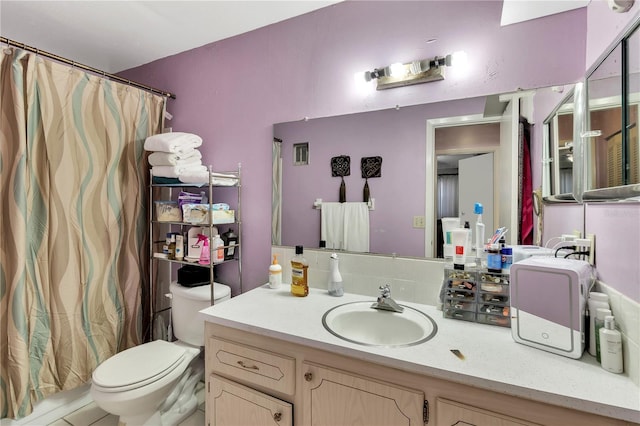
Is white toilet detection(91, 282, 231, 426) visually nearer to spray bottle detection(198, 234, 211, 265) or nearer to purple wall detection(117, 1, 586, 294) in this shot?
spray bottle detection(198, 234, 211, 265)

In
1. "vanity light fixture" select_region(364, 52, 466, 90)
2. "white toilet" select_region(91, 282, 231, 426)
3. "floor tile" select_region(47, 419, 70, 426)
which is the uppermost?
"vanity light fixture" select_region(364, 52, 466, 90)

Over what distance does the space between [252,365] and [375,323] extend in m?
0.54

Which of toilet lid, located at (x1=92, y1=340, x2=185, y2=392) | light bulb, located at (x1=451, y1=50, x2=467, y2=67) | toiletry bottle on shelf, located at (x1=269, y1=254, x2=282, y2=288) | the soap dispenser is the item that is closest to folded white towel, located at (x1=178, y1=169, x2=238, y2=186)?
toiletry bottle on shelf, located at (x1=269, y1=254, x2=282, y2=288)

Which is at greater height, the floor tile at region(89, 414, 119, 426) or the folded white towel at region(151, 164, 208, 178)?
the folded white towel at region(151, 164, 208, 178)

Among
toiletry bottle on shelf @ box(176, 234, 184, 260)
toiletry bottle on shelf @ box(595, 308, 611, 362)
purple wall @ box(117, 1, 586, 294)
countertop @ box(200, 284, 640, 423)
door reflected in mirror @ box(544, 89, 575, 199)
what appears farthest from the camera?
toiletry bottle on shelf @ box(176, 234, 184, 260)

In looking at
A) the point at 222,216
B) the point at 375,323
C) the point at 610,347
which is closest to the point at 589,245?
the point at 610,347

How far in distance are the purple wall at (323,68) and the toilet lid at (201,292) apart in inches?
5.8

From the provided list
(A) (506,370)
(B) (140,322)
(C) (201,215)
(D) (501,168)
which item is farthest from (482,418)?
(B) (140,322)

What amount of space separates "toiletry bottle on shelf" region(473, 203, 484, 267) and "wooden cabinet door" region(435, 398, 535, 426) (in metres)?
0.59

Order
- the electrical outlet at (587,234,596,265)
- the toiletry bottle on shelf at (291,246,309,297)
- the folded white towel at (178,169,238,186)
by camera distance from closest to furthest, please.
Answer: the electrical outlet at (587,234,596,265) < the toiletry bottle on shelf at (291,246,309,297) < the folded white towel at (178,169,238,186)

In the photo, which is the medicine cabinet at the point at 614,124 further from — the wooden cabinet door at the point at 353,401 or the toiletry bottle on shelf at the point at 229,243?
the toiletry bottle on shelf at the point at 229,243

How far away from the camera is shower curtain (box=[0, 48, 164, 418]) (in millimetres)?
1523

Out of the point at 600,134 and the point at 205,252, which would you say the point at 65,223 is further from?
the point at 600,134

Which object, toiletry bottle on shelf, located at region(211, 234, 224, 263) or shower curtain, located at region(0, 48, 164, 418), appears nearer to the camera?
shower curtain, located at region(0, 48, 164, 418)
